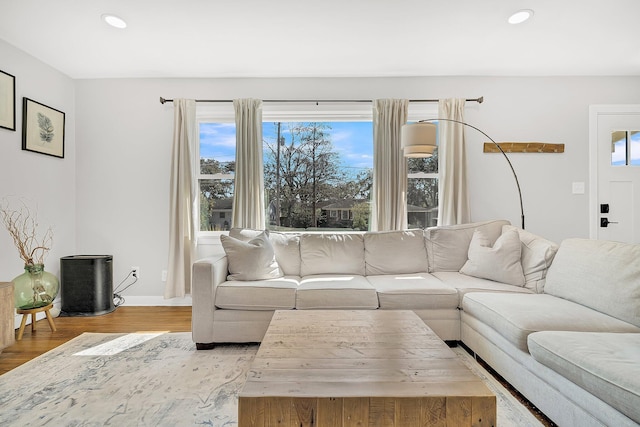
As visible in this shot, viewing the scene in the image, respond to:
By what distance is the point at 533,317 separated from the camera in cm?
186

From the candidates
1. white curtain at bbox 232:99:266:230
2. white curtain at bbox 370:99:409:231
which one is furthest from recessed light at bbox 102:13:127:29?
white curtain at bbox 370:99:409:231

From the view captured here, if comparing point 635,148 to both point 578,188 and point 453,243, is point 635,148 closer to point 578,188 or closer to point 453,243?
point 578,188

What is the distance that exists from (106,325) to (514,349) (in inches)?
128

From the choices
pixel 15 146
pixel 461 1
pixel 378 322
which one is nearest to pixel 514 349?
pixel 378 322

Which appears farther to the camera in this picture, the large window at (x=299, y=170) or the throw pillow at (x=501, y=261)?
the large window at (x=299, y=170)

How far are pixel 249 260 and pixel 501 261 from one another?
1.99 m

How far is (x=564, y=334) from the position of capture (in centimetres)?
162

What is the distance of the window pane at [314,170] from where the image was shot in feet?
13.1

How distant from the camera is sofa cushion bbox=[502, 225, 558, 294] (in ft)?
8.54

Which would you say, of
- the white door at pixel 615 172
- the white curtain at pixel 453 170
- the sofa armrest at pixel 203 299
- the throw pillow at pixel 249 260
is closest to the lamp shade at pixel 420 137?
the white curtain at pixel 453 170

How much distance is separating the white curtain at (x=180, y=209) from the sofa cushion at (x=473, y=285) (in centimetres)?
256

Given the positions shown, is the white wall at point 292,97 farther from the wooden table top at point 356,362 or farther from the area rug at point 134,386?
the wooden table top at point 356,362

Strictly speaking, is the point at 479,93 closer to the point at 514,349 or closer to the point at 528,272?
the point at 528,272

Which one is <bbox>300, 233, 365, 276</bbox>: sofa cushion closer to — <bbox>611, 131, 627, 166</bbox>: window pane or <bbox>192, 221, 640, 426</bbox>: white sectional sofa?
<bbox>192, 221, 640, 426</bbox>: white sectional sofa
